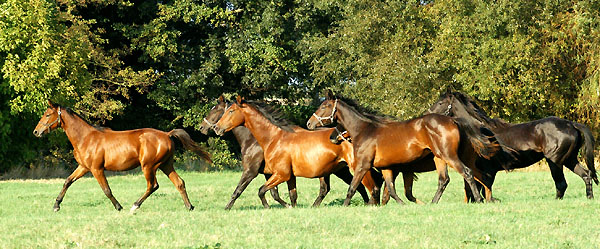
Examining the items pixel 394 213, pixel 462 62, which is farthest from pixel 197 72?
pixel 394 213

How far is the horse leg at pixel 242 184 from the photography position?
14875 mm

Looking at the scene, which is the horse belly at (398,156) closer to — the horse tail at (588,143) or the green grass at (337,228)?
the green grass at (337,228)

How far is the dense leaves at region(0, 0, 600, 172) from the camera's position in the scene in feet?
99.4

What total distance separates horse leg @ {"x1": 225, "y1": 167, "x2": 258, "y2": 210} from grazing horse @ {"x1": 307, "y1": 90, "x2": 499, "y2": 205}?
6.20ft

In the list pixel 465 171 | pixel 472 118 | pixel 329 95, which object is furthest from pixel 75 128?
pixel 472 118

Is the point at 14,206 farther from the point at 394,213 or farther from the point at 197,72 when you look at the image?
the point at 197,72

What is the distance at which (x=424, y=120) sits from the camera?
1427 cm

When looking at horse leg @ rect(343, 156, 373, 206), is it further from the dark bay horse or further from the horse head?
the horse head

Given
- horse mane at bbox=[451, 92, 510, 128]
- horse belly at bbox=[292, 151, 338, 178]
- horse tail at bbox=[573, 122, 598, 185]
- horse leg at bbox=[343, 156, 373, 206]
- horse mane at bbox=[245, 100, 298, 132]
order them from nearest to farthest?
horse leg at bbox=[343, 156, 373, 206] < horse belly at bbox=[292, 151, 338, 178] < horse mane at bbox=[245, 100, 298, 132] < horse mane at bbox=[451, 92, 510, 128] < horse tail at bbox=[573, 122, 598, 185]

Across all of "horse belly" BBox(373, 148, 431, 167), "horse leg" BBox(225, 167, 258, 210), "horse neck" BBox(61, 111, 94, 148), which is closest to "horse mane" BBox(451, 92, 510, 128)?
"horse belly" BBox(373, 148, 431, 167)

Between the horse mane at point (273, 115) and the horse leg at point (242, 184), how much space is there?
103 cm

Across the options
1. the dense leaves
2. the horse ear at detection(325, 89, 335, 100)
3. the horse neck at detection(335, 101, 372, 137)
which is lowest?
the dense leaves

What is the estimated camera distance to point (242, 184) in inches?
593

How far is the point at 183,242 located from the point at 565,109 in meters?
24.9
